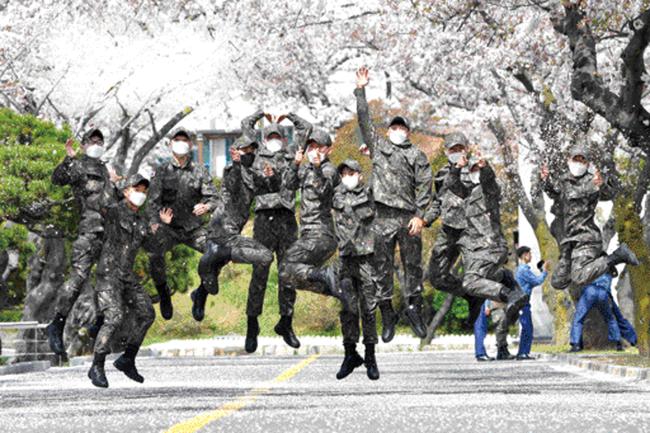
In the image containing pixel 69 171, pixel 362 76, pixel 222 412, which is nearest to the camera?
pixel 222 412

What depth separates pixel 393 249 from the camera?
693 inches

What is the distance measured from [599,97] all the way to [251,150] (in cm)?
673

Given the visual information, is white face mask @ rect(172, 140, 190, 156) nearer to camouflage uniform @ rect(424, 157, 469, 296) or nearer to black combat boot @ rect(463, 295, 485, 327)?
camouflage uniform @ rect(424, 157, 469, 296)

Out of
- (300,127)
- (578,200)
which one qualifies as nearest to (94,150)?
(300,127)

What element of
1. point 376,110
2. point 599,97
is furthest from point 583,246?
point 376,110

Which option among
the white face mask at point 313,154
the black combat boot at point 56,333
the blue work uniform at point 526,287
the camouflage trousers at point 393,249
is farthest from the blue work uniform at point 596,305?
the black combat boot at point 56,333

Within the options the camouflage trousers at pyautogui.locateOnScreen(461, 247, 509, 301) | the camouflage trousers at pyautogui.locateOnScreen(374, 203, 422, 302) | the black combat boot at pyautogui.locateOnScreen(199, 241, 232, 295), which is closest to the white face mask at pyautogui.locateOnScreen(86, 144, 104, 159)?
the black combat boot at pyautogui.locateOnScreen(199, 241, 232, 295)

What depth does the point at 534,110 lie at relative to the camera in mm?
32250

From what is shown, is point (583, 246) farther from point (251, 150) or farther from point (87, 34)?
point (87, 34)

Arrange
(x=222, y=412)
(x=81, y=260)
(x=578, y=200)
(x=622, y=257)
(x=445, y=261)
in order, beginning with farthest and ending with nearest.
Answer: (x=622, y=257) < (x=578, y=200) < (x=445, y=261) < (x=81, y=260) < (x=222, y=412)

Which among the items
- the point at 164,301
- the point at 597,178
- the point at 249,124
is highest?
the point at 249,124

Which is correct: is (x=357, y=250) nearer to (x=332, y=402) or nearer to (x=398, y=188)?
(x=398, y=188)

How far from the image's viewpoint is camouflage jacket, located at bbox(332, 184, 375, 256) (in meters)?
16.2

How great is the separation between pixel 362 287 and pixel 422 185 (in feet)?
5.35
